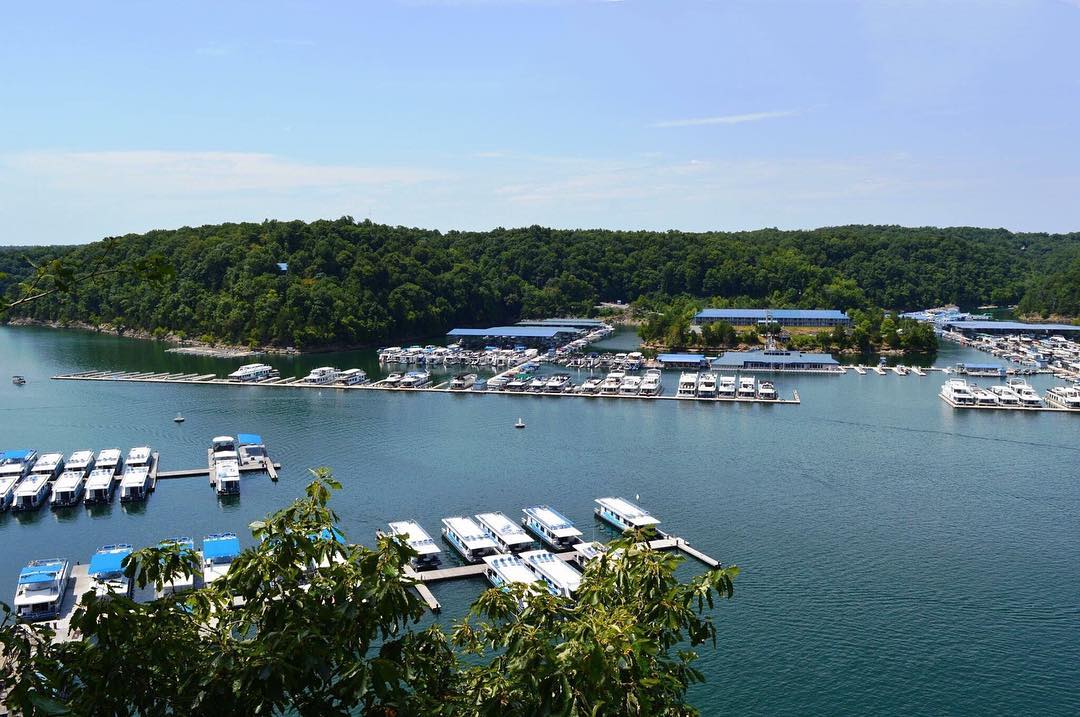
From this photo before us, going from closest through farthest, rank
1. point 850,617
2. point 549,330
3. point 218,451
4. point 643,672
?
point 643,672 < point 850,617 < point 218,451 < point 549,330

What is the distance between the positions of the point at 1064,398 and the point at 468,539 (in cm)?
1811

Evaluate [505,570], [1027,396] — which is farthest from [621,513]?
[1027,396]

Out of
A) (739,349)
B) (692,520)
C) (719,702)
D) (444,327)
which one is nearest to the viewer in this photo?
(719,702)

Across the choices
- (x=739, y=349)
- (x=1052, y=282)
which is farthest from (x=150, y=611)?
(x=1052, y=282)

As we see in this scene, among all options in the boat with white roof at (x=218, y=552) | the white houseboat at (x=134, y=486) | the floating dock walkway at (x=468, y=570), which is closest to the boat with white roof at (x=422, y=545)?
the floating dock walkway at (x=468, y=570)

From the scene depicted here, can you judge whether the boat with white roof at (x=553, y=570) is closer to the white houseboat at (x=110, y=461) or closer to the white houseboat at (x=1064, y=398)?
the white houseboat at (x=110, y=461)

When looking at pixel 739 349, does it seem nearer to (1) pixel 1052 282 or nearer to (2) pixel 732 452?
(2) pixel 732 452

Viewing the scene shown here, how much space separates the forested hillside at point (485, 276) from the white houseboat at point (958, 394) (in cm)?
2100

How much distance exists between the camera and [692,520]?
12438mm

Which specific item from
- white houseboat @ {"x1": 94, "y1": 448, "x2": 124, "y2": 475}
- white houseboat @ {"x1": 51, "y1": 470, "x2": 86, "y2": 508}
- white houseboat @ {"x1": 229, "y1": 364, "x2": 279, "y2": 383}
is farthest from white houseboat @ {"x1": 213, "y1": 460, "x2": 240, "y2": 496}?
white houseboat @ {"x1": 229, "y1": 364, "x2": 279, "y2": 383}

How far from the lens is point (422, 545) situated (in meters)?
11.1

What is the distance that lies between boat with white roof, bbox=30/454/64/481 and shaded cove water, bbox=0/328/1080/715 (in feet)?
5.16

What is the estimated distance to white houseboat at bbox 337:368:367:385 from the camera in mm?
25266

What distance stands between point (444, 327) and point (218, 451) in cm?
2241
